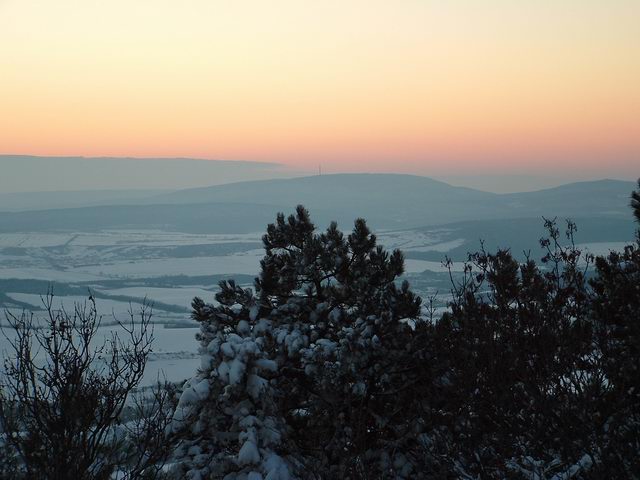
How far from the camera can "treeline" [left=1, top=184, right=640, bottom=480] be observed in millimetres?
8102

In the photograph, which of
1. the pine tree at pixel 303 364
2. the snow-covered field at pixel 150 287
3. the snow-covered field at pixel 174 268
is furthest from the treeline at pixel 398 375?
the snow-covered field at pixel 174 268

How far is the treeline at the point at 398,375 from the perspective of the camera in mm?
8102

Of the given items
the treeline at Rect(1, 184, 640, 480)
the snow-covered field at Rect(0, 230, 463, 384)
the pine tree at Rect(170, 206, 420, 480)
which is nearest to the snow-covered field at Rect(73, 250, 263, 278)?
the snow-covered field at Rect(0, 230, 463, 384)

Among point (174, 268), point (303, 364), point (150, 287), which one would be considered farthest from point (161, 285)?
point (303, 364)

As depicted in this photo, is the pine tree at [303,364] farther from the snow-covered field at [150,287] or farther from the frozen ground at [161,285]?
the frozen ground at [161,285]

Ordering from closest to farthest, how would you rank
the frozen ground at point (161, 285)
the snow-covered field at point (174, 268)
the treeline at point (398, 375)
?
the treeline at point (398, 375)
the frozen ground at point (161, 285)
the snow-covered field at point (174, 268)

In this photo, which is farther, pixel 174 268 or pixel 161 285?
pixel 174 268

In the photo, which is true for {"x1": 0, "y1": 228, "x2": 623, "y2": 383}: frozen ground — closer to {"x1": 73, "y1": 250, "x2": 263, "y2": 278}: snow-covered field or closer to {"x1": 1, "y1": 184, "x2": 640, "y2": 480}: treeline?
{"x1": 73, "y1": 250, "x2": 263, "y2": 278}: snow-covered field

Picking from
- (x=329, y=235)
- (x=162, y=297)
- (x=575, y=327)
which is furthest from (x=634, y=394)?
(x=162, y=297)

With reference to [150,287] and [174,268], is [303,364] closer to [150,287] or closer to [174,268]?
[150,287]

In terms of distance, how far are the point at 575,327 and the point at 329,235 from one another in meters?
6.57

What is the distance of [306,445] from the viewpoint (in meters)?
12.6

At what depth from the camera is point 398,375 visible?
42.5 ft

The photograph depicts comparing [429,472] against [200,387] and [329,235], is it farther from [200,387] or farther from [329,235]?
[329,235]
